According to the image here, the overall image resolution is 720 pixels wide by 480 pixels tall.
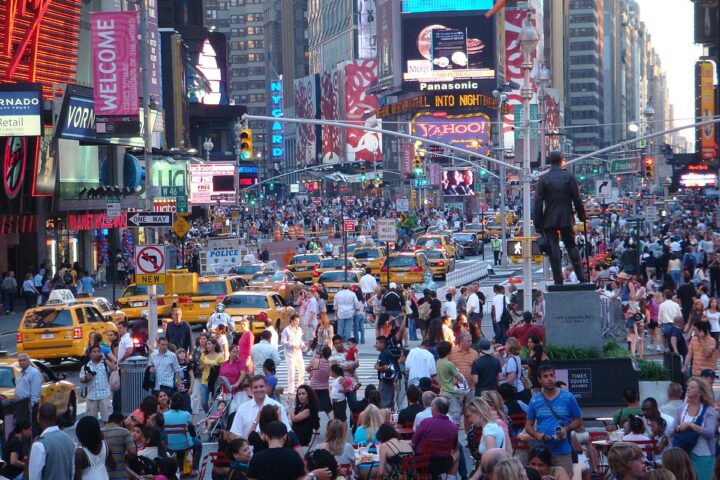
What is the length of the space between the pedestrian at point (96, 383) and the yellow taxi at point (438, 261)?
110 feet

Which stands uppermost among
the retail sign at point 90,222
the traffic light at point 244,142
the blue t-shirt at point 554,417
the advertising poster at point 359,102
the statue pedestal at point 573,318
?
the advertising poster at point 359,102

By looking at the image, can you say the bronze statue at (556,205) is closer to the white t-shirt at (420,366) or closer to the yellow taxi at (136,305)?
the white t-shirt at (420,366)

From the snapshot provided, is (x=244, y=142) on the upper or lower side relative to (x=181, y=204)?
upper

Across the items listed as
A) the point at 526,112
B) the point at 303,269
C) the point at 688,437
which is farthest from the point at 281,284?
the point at 688,437

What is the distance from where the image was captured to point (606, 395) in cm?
1848

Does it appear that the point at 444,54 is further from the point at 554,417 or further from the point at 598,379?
the point at 554,417

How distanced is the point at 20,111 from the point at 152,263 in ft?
64.3

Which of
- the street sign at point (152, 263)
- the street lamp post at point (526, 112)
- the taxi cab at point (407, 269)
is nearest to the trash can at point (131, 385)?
the street sign at point (152, 263)

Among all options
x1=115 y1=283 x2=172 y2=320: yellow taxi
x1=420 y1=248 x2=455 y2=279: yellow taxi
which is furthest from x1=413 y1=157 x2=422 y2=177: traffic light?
x1=115 y1=283 x2=172 y2=320: yellow taxi

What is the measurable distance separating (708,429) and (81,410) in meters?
12.7

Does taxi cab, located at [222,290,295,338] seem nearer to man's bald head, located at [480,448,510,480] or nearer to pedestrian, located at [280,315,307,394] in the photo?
pedestrian, located at [280,315,307,394]

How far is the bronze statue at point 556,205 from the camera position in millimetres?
19859

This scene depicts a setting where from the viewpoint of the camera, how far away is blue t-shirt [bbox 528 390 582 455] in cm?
1348

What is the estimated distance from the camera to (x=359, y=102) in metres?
191
